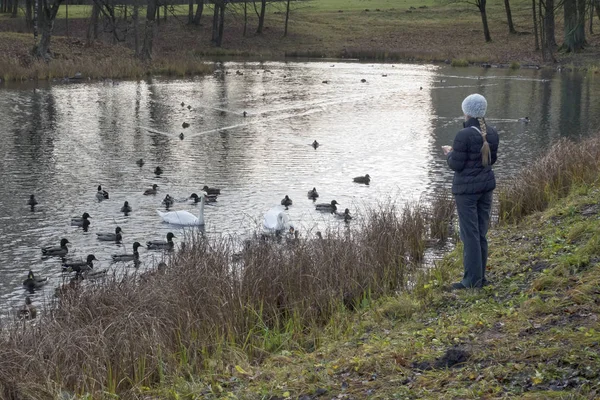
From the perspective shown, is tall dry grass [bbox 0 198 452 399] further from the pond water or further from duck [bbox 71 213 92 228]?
duck [bbox 71 213 92 228]

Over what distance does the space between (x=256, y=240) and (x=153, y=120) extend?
18.7 meters

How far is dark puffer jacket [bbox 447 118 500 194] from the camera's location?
28.8 feet

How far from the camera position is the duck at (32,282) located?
1186cm

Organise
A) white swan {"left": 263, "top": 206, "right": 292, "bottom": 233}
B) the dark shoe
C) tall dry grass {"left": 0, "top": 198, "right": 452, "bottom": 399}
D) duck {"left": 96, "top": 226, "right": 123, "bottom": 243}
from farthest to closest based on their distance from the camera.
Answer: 1. duck {"left": 96, "top": 226, "right": 123, "bottom": 243}
2. white swan {"left": 263, "top": 206, "right": 292, "bottom": 233}
3. the dark shoe
4. tall dry grass {"left": 0, "top": 198, "right": 452, "bottom": 399}

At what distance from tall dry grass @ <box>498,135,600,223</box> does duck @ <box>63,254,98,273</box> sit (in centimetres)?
686

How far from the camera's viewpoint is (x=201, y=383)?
7.24 meters

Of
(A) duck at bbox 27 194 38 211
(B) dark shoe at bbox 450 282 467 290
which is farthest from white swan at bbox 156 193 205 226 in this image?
(B) dark shoe at bbox 450 282 467 290

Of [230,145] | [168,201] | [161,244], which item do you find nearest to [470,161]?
[161,244]

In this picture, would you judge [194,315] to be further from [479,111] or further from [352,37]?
[352,37]

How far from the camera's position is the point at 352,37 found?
7700cm

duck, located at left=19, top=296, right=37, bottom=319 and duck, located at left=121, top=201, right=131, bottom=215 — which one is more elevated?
duck, located at left=121, top=201, right=131, bottom=215

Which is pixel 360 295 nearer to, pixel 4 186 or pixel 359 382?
pixel 359 382

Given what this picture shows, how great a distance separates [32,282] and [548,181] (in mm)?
9044

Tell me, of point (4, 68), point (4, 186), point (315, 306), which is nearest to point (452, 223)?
point (315, 306)
